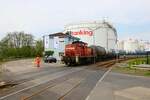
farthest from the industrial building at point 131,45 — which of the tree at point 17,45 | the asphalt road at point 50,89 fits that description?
the asphalt road at point 50,89

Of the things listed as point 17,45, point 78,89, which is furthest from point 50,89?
point 17,45

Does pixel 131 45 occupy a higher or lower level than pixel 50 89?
higher

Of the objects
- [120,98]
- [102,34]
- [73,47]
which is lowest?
[120,98]

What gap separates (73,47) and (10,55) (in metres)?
59.5

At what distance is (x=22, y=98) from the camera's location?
1378 cm

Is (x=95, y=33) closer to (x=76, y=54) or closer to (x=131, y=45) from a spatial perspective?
(x=131, y=45)

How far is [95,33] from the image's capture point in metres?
121

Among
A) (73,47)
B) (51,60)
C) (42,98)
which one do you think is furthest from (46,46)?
(42,98)

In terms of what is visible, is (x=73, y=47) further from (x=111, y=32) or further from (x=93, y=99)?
(x=111, y=32)

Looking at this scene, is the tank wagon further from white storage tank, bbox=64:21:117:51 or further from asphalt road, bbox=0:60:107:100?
white storage tank, bbox=64:21:117:51

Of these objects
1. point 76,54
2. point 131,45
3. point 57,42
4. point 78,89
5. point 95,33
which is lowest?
point 78,89

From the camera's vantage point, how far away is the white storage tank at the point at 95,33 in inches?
4702

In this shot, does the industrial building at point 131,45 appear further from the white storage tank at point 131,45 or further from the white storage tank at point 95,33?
the white storage tank at point 95,33

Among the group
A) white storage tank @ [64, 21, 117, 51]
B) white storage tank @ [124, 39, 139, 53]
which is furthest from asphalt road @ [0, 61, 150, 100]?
white storage tank @ [124, 39, 139, 53]
